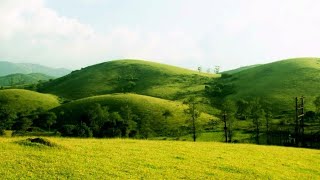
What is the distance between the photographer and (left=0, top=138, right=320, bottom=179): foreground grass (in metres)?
24.8

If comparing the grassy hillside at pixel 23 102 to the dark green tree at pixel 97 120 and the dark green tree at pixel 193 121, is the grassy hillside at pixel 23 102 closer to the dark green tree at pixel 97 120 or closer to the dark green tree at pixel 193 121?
the dark green tree at pixel 97 120

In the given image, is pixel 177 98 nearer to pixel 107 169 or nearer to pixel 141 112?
pixel 141 112

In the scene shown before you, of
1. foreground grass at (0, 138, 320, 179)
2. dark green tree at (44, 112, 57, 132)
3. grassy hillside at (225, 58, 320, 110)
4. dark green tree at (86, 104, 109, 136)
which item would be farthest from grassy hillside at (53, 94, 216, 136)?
foreground grass at (0, 138, 320, 179)

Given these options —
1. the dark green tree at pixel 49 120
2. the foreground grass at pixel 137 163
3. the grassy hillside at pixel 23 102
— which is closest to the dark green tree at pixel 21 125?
the dark green tree at pixel 49 120

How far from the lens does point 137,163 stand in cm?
2942

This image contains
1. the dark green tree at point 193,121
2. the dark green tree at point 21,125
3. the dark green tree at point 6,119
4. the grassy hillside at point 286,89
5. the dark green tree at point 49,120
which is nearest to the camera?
the dark green tree at point 193,121

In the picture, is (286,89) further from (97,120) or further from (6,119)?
(6,119)

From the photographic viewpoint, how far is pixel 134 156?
105 feet

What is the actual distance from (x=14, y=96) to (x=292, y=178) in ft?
614

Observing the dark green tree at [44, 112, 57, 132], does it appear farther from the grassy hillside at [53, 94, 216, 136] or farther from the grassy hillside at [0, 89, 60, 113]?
the grassy hillside at [0, 89, 60, 113]

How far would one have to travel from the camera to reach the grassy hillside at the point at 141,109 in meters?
139

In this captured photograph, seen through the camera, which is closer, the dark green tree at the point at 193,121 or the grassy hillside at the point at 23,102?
the dark green tree at the point at 193,121

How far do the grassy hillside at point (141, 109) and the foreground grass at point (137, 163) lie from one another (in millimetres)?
94454

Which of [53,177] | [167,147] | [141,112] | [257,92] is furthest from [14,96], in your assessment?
[53,177]
